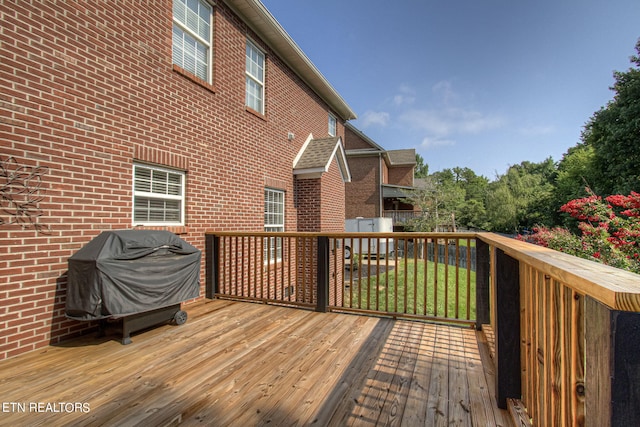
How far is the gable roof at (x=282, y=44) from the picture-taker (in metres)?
5.35

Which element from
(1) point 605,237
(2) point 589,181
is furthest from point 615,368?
(2) point 589,181

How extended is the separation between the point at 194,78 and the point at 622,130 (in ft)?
64.5

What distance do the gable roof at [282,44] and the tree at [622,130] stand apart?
15305 mm

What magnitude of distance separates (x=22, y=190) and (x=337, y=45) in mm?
12316

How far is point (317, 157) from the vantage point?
24.3ft

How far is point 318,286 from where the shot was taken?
404 cm

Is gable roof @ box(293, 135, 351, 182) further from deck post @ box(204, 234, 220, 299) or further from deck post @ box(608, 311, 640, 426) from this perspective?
deck post @ box(608, 311, 640, 426)

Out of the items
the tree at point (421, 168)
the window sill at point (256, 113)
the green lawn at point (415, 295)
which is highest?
the tree at point (421, 168)

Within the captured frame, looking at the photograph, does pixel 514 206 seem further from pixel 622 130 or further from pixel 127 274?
pixel 127 274

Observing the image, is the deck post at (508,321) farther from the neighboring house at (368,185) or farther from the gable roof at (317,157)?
the neighboring house at (368,185)

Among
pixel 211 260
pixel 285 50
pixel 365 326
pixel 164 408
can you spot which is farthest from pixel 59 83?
pixel 285 50

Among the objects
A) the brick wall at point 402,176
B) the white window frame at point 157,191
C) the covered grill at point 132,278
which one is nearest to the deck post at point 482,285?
the covered grill at point 132,278

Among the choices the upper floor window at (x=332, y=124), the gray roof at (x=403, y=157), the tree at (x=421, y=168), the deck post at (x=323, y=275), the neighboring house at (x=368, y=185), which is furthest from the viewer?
the tree at (x=421, y=168)

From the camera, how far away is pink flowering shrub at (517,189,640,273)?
4785mm
